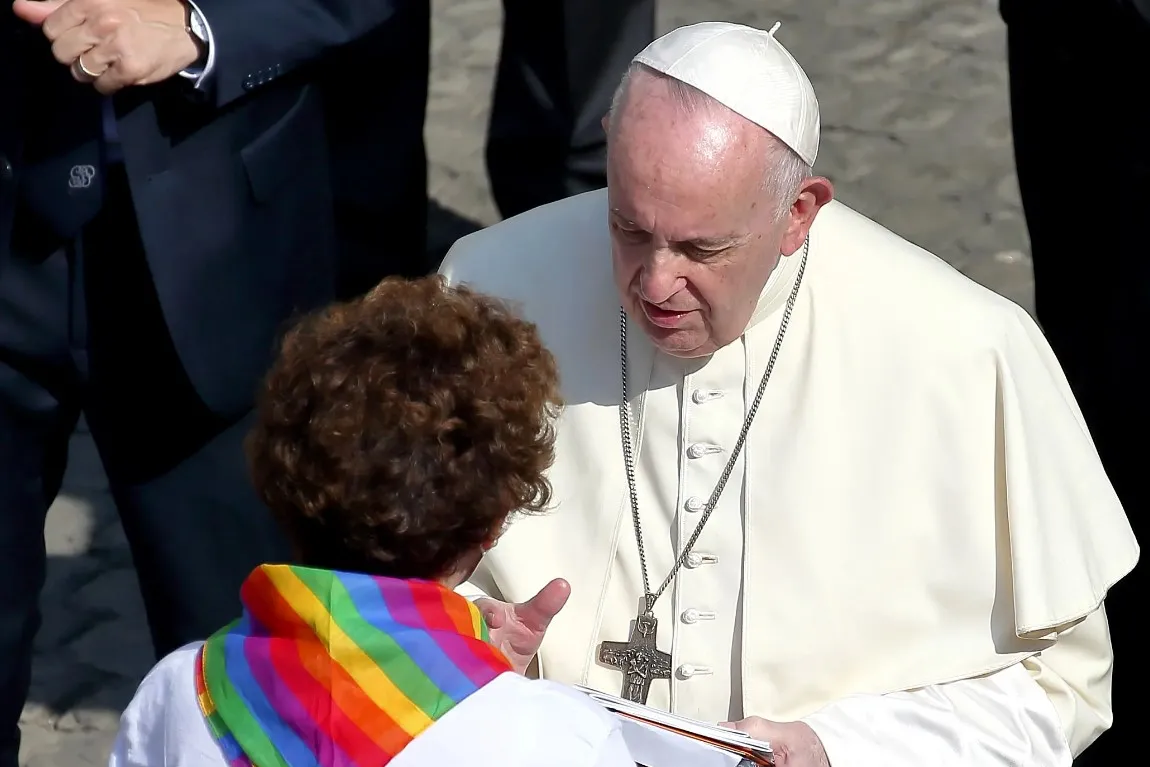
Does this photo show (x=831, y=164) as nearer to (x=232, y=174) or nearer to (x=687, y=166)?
(x=232, y=174)

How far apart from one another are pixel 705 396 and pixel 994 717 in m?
0.75

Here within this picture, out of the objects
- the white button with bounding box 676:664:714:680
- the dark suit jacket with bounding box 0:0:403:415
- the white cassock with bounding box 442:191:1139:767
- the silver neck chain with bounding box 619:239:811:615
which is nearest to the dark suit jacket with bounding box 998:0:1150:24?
the white cassock with bounding box 442:191:1139:767

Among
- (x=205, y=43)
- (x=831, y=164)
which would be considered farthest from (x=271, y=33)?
(x=831, y=164)

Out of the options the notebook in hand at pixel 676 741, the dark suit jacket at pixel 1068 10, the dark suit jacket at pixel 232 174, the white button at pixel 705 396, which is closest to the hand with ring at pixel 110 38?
the dark suit jacket at pixel 232 174

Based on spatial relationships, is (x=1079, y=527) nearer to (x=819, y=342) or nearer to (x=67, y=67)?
(x=819, y=342)

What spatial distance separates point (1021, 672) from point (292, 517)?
1462mm

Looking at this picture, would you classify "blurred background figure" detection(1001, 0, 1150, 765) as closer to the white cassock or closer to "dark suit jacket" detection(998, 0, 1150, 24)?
"dark suit jacket" detection(998, 0, 1150, 24)

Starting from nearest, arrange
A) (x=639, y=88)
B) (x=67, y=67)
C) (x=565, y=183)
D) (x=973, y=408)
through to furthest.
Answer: (x=639, y=88), (x=973, y=408), (x=67, y=67), (x=565, y=183)

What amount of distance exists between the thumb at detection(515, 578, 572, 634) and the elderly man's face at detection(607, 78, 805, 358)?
571 millimetres

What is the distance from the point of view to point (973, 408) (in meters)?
2.81

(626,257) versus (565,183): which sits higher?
(626,257)

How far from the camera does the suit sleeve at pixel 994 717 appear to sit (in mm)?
2658

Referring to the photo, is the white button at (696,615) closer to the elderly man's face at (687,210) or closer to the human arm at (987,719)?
the human arm at (987,719)

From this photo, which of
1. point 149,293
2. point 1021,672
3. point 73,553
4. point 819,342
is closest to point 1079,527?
point 1021,672
